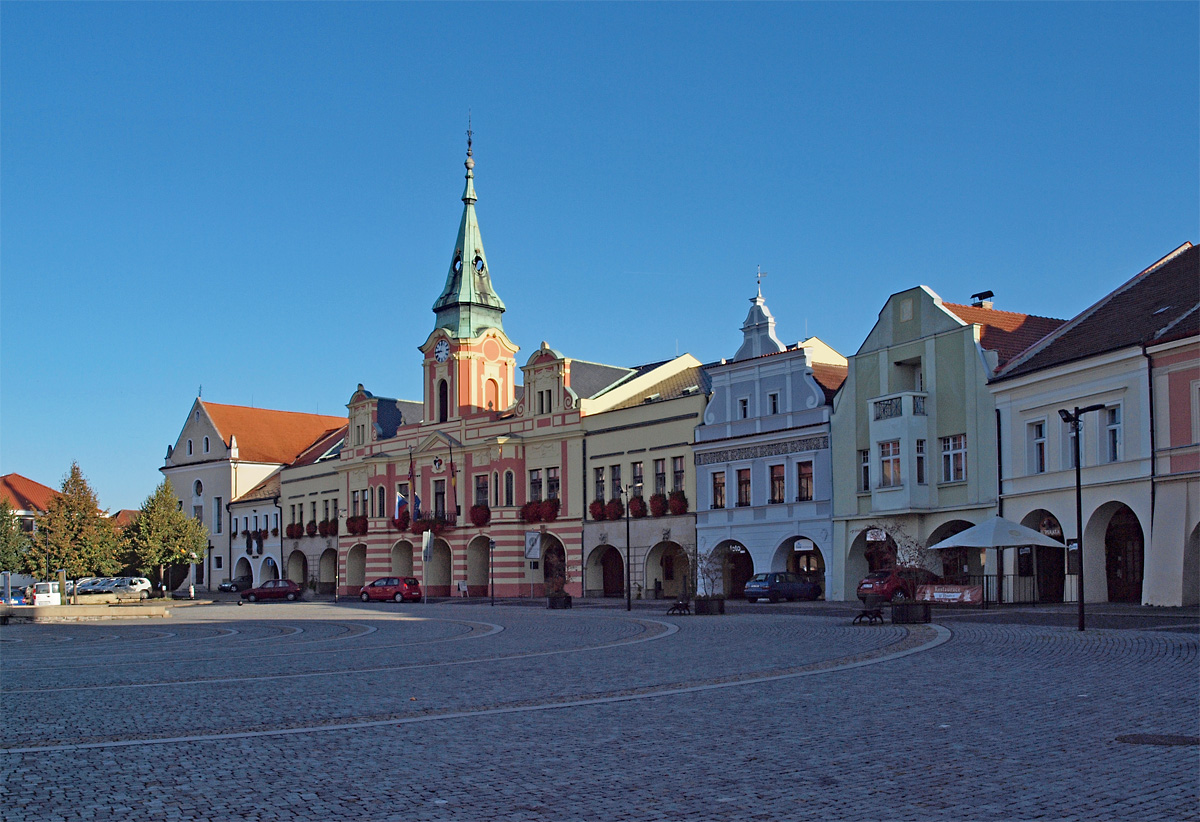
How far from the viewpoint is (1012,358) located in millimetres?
42562

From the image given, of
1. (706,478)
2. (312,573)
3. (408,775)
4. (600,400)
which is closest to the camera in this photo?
(408,775)

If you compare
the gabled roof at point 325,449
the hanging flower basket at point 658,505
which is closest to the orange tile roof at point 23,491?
the gabled roof at point 325,449

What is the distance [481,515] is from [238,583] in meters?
28.9

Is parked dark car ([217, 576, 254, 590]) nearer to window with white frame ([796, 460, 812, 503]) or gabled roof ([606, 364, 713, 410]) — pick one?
gabled roof ([606, 364, 713, 410])

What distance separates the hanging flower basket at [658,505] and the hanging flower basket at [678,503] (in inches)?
26.0

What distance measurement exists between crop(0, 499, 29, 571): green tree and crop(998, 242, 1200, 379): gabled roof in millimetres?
67191

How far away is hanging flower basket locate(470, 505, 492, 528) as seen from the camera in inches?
2640

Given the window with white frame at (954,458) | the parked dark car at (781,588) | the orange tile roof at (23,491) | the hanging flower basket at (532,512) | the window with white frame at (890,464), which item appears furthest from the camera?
the orange tile roof at (23,491)

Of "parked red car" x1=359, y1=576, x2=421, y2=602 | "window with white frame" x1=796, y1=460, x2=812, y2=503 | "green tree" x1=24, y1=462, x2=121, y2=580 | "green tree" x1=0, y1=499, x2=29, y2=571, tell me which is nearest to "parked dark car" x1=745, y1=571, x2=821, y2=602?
"window with white frame" x1=796, y1=460, x2=812, y2=503

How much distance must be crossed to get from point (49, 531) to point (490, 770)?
6735 cm

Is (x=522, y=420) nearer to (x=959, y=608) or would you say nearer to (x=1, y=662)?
(x=959, y=608)

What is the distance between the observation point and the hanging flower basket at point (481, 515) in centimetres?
6706

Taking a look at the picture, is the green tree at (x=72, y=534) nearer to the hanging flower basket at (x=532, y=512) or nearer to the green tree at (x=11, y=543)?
the green tree at (x=11, y=543)

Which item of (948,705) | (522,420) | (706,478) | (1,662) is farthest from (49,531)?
(948,705)
